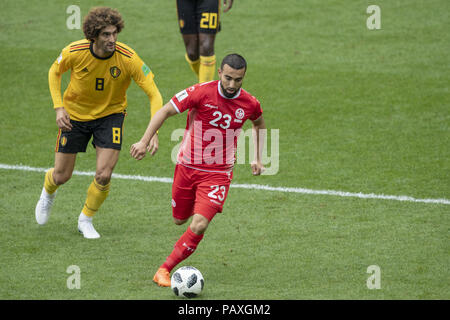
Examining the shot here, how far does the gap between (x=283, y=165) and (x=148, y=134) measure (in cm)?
415

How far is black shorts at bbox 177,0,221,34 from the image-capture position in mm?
10891

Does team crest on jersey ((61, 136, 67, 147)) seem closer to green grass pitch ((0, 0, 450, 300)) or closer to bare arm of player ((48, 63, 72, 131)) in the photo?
bare arm of player ((48, 63, 72, 131))

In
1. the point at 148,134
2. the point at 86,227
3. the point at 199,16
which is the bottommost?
the point at 86,227

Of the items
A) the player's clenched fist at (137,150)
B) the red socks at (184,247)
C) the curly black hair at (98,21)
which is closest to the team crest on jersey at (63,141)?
the curly black hair at (98,21)

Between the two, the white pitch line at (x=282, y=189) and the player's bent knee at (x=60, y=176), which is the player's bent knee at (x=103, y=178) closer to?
the player's bent knee at (x=60, y=176)

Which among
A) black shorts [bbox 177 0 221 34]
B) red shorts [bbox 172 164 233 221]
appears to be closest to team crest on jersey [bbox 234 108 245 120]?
red shorts [bbox 172 164 233 221]

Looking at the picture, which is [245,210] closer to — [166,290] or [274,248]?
[274,248]

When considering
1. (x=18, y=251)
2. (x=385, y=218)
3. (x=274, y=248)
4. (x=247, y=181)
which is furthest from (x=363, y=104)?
(x=18, y=251)

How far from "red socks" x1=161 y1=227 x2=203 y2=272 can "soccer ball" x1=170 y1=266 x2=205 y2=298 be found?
0.98 feet

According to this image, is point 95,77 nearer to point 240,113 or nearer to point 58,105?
point 58,105

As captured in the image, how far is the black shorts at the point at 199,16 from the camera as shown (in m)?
10.9

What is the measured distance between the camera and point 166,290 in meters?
6.32

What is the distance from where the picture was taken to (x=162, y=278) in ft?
21.1

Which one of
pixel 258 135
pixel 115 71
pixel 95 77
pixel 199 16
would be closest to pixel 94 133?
pixel 95 77
